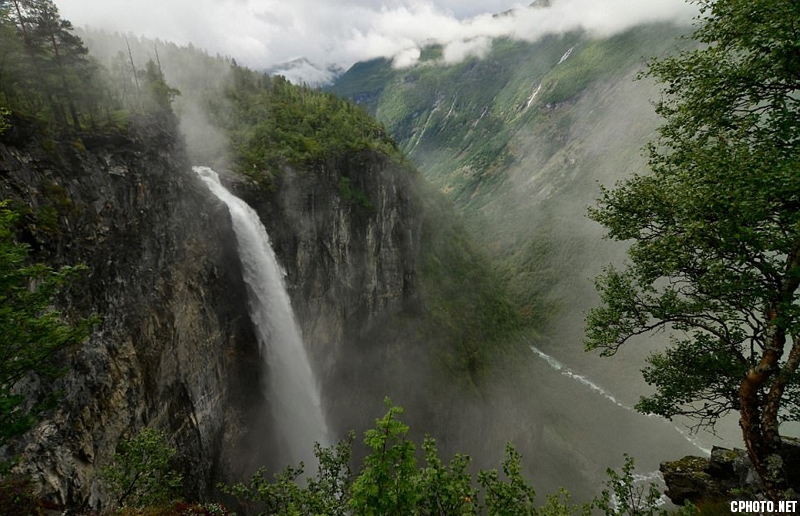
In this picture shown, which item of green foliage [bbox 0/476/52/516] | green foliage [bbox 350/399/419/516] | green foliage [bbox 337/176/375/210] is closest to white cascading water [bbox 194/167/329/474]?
green foliage [bbox 337/176/375/210]

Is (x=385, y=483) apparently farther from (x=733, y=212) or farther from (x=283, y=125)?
(x=283, y=125)

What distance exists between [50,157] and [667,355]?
3025 centimetres

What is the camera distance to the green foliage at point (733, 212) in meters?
7.52

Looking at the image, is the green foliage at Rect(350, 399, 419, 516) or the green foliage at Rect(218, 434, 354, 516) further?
the green foliage at Rect(218, 434, 354, 516)

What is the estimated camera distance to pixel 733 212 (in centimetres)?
791

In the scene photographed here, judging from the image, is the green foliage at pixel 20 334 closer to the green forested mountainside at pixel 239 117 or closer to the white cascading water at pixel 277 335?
the green forested mountainside at pixel 239 117

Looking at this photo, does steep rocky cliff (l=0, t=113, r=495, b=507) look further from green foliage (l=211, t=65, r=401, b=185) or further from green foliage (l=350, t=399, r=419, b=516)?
green foliage (l=350, t=399, r=419, b=516)

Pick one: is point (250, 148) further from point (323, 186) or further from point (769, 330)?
point (769, 330)

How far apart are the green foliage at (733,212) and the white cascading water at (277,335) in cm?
3532

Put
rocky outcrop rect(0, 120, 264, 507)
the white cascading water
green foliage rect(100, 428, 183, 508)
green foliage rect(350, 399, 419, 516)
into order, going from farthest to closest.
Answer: the white cascading water
rocky outcrop rect(0, 120, 264, 507)
green foliage rect(100, 428, 183, 508)
green foliage rect(350, 399, 419, 516)

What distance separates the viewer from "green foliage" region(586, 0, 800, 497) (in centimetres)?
752

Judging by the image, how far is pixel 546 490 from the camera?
7012cm

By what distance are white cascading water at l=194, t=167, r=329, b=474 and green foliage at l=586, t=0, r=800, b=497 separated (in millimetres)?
35316

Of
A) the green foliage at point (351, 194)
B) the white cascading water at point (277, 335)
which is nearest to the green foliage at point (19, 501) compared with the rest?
the white cascading water at point (277, 335)
